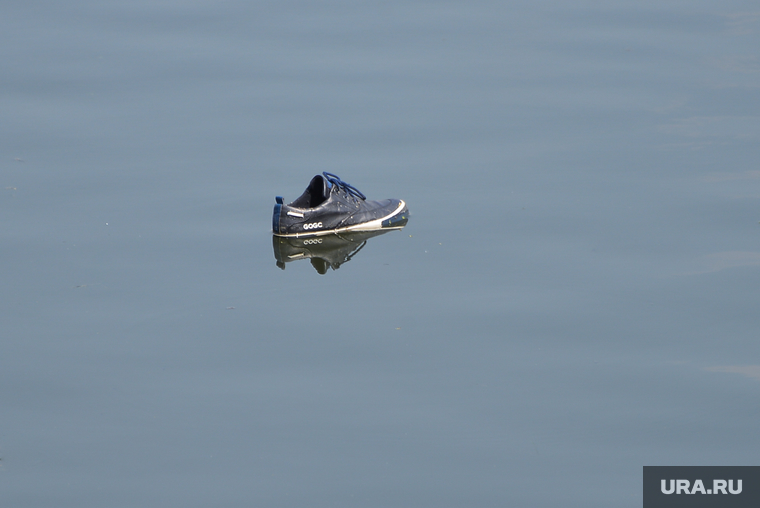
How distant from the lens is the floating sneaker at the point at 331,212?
7.71 meters

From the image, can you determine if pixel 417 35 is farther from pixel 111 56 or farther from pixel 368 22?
pixel 111 56

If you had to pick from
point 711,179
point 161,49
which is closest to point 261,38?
point 161,49

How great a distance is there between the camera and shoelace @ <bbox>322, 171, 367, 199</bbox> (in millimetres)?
7930

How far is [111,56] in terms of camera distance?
35.8 ft

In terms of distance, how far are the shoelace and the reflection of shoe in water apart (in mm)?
292

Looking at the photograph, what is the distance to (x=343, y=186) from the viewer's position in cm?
798

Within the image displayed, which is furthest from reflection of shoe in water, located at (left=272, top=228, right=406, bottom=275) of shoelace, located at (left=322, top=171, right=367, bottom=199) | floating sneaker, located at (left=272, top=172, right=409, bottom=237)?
shoelace, located at (left=322, top=171, right=367, bottom=199)

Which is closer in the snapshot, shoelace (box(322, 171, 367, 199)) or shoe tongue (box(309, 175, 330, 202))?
shoe tongue (box(309, 175, 330, 202))

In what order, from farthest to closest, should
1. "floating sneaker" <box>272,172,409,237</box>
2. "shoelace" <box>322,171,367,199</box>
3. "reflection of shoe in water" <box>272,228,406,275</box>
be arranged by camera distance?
1. "shoelace" <box>322,171,367,199</box>
2. "floating sneaker" <box>272,172,409,237</box>
3. "reflection of shoe in water" <box>272,228,406,275</box>

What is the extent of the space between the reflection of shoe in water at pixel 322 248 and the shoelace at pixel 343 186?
292 mm

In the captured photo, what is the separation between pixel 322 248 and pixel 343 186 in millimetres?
547

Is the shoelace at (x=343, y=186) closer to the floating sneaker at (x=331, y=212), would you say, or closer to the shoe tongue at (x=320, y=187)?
the floating sneaker at (x=331, y=212)

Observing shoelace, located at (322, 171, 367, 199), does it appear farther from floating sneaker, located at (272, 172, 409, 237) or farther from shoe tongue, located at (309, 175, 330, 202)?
shoe tongue, located at (309, 175, 330, 202)

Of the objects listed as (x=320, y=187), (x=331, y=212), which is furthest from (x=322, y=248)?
(x=320, y=187)
